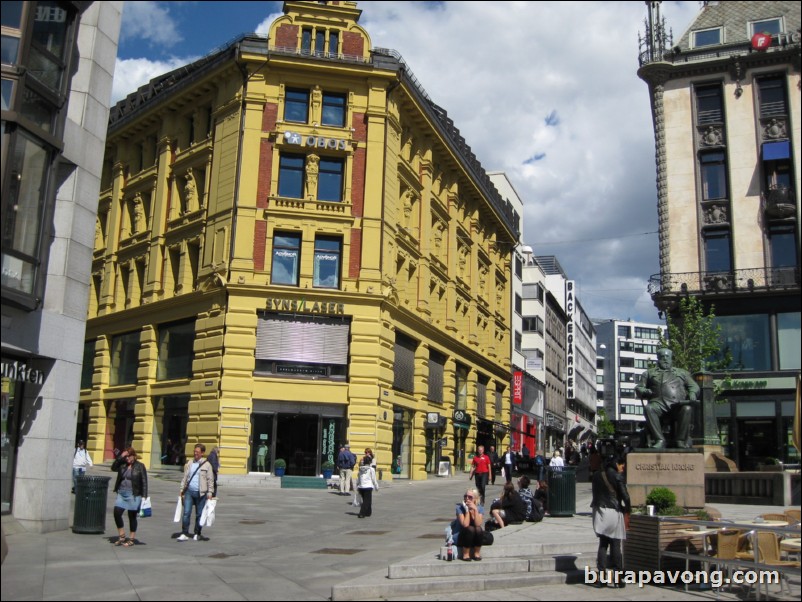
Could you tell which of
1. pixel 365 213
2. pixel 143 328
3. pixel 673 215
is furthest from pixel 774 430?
pixel 143 328

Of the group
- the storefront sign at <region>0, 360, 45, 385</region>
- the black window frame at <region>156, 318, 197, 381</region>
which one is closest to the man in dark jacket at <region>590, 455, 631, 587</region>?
the storefront sign at <region>0, 360, 45, 385</region>

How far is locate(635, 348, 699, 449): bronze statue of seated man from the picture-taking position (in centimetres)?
1869

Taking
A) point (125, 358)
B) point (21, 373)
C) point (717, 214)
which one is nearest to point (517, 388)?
point (717, 214)

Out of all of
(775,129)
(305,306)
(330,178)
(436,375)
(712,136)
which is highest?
(712,136)

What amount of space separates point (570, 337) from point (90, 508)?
8607 centimetres

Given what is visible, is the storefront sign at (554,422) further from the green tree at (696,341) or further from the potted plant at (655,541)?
the potted plant at (655,541)

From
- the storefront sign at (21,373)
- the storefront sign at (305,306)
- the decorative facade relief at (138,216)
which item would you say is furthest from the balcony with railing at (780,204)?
the storefront sign at (21,373)

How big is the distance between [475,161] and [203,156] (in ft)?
69.2

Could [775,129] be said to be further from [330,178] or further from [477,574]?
[477,574]

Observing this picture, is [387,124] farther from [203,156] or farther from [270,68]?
[203,156]

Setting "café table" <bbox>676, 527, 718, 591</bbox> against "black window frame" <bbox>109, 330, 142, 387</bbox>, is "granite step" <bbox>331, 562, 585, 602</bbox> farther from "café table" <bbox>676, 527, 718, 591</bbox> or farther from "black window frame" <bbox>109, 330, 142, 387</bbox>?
"black window frame" <bbox>109, 330, 142, 387</bbox>

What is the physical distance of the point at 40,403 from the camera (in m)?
16.4

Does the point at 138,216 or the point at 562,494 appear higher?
the point at 138,216

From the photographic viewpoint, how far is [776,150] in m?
39.0
